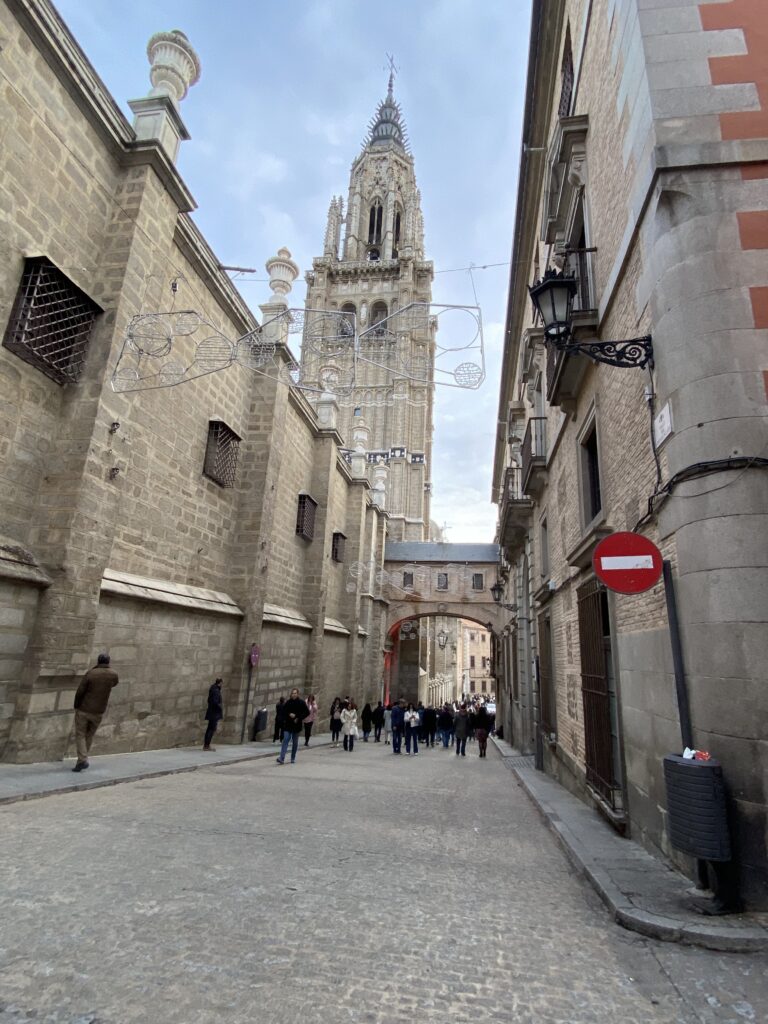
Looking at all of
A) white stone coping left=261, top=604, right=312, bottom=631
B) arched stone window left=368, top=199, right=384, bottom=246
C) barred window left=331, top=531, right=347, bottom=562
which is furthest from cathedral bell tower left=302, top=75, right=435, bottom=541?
white stone coping left=261, top=604, right=312, bottom=631

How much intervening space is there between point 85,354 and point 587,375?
6992mm

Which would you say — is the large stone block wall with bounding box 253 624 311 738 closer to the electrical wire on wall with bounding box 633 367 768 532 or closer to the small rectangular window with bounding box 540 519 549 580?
the small rectangular window with bounding box 540 519 549 580

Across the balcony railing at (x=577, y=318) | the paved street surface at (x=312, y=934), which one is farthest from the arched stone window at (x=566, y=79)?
the paved street surface at (x=312, y=934)

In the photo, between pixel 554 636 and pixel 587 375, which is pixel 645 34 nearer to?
pixel 587 375

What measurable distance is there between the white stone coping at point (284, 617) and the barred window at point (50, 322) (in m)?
7.55

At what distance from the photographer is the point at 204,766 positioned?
8.35m

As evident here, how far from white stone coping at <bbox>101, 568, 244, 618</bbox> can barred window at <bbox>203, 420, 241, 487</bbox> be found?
2.50m

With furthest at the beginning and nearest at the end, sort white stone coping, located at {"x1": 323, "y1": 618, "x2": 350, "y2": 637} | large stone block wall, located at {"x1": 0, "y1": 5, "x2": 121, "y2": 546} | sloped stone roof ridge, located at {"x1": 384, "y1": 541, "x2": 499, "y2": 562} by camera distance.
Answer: sloped stone roof ridge, located at {"x1": 384, "y1": 541, "x2": 499, "y2": 562}, white stone coping, located at {"x1": 323, "y1": 618, "x2": 350, "y2": 637}, large stone block wall, located at {"x1": 0, "y1": 5, "x2": 121, "y2": 546}

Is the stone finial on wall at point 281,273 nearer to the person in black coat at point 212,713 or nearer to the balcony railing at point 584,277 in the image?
the balcony railing at point 584,277

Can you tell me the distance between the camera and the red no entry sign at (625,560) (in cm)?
399

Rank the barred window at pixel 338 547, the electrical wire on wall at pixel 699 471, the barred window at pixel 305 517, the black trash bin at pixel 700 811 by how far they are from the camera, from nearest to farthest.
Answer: the black trash bin at pixel 700 811 < the electrical wire on wall at pixel 699 471 < the barred window at pixel 305 517 < the barred window at pixel 338 547

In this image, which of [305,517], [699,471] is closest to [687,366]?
[699,471]

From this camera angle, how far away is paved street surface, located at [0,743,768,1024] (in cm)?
222

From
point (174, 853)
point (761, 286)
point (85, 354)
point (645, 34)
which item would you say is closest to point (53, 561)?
point (85, 354)
